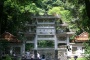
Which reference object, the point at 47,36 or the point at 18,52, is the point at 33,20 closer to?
the point at 47,36

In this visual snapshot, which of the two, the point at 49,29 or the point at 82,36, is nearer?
the point at 82,36

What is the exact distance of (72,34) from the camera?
46531 mm

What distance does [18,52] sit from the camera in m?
33.7

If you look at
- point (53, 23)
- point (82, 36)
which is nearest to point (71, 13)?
point (82, 36)

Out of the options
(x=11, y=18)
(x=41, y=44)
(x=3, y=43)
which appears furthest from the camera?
(x=41, y=44)

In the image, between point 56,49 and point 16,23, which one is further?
point 56,49

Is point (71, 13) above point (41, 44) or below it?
above

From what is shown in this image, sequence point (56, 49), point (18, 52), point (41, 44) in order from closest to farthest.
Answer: point (18, 52), point (56, 49), point (41, 44)

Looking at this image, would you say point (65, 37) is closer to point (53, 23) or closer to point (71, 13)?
point (53, 23)

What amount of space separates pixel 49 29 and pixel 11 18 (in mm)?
15511

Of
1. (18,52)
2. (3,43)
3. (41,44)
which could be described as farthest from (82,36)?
(41,44)

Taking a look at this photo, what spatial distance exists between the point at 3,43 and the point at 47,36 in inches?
788

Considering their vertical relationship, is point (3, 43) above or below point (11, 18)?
below

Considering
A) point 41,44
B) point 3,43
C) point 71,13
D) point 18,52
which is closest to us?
point 3,43
